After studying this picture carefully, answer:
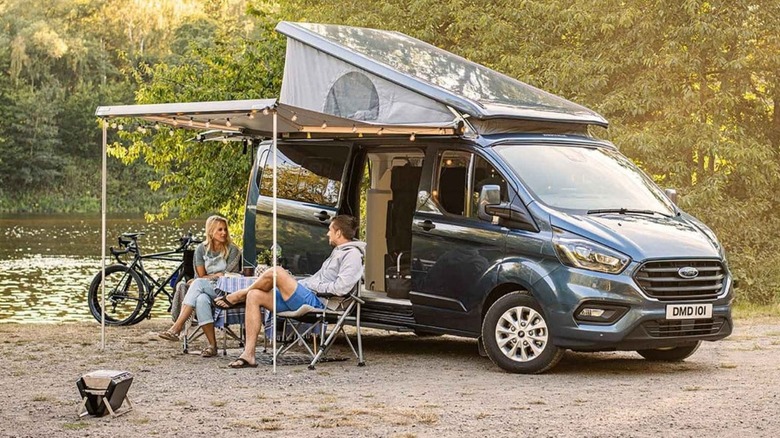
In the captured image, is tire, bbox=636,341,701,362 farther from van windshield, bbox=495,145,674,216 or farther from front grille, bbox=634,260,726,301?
van windshield, bbox=495,145,674,216

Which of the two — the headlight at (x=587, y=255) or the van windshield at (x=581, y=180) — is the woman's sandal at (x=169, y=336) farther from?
the headlight at (x=587, y=255)

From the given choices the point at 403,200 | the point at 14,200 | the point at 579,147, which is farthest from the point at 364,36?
the point at 14,200

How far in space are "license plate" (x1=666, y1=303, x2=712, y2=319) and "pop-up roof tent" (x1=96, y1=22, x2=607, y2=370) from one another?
215cm

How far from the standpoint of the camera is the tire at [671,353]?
11617 mm

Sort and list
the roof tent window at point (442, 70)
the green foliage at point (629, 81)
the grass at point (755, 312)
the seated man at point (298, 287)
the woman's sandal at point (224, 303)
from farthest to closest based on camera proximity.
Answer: the green foliage at point (629, 81)
the grass at point (755, 312)
the roof tent window at point (442, 70)
the woman's sandal at point (224, 303)
the seated man at point (298, 287)

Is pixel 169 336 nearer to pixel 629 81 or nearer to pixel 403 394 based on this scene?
pixel 403 394

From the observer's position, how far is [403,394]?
9648 mm

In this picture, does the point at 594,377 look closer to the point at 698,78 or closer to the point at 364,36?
the point at 364,36

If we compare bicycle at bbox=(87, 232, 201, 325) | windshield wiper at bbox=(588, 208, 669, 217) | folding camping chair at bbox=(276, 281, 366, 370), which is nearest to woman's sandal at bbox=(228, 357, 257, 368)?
folding camping chair at bbox=(276, 281, 366, 370)

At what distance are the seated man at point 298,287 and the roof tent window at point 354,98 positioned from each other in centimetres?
128

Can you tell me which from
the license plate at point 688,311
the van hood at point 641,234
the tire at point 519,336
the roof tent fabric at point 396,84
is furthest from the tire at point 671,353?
the roof tent fabric at point 396,84

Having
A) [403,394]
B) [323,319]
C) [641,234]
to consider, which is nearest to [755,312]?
[641,234]

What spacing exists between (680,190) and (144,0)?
2051 inches

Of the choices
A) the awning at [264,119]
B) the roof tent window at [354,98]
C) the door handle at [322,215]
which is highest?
the roof tent window at [354,98]
